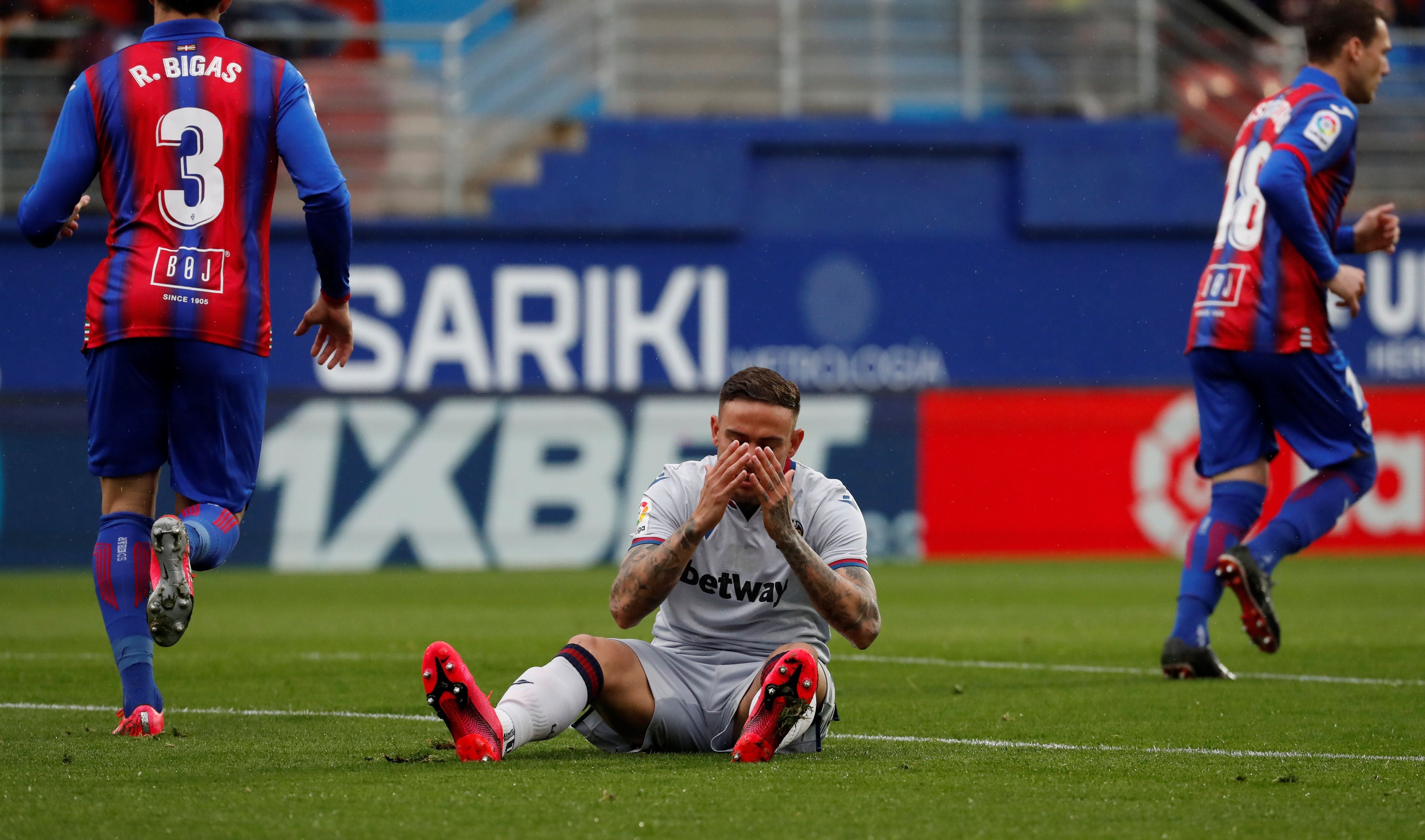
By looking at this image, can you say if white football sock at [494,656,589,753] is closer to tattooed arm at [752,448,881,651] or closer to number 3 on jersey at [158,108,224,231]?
tattooed arm at [752,448,881,651]

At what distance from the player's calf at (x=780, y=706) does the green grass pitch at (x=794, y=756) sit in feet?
0.32

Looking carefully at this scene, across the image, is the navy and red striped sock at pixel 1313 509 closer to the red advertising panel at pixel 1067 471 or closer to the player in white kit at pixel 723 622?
the player in white kit at pixel 723 622

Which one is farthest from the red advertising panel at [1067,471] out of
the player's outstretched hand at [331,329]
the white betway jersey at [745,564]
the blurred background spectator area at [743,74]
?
the white betway jersey at [745,564]

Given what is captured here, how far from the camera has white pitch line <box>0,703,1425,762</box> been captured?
4438mm

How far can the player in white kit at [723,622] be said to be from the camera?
4.16m

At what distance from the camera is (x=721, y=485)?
163 inches

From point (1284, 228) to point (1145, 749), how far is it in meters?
2.37

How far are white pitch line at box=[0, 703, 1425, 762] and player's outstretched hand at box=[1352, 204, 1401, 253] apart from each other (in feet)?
7.89

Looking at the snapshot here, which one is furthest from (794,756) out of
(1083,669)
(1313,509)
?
(1313,509)

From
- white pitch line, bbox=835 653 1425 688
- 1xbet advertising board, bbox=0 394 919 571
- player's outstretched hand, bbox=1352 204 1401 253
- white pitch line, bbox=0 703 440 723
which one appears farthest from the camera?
1xbet advertising board, bbox=0 394 919 571

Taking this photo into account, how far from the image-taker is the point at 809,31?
52.5ft

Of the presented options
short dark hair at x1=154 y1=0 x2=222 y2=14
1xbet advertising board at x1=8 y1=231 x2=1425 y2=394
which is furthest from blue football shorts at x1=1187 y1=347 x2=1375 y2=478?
1xbet advertising board at x1=8 y1=231 x2=1425 y2=394

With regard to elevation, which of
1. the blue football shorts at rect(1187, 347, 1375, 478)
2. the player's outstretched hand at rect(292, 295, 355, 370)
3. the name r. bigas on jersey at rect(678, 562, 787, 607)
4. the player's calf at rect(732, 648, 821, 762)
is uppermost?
the player's outstretched hand at rect(292, 295, 355, 370)

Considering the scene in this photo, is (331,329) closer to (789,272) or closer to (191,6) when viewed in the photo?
(191,6)
